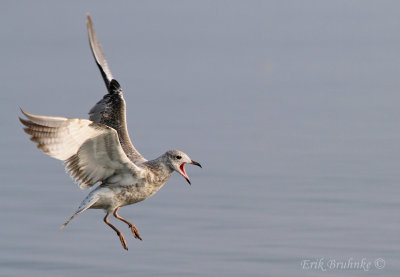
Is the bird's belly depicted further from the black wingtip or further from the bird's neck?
the black wingtip

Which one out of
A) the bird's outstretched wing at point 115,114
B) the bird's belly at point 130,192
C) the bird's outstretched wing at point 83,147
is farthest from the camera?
the bird's outstretched wing at point 115,114

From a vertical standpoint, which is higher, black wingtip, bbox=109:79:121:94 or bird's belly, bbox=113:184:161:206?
black wingtip, bbox=109:79:121:94

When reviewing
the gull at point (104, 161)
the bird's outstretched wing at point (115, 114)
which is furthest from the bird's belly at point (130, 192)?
the bird's outstretched wing at point (115, 114)

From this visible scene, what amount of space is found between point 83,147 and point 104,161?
1.27 ft

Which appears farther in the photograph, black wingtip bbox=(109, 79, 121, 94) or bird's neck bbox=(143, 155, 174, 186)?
black wingtip bbox=(109, 79, 121, 94)

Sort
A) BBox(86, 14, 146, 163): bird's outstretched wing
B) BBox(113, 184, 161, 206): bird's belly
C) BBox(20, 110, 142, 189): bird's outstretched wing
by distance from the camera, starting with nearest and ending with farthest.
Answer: BBox(20, 110, 142, 189): bird's outstretched wing → BBox(113, 184, 161, 206): bird's belly → BBox(86, 14, 146, 163): bird's outstretched wing

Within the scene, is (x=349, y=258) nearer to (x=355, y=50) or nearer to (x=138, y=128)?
(x=138, y=128)

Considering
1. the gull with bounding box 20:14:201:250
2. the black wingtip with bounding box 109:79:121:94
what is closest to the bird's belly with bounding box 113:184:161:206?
the gull with bounding box 20:14:201:250

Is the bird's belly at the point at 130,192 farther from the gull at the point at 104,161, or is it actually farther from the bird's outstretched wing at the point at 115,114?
the bird's outstretched wing at the point at 115,114

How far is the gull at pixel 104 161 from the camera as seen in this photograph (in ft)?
33.0

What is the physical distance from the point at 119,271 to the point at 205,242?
1142 mm

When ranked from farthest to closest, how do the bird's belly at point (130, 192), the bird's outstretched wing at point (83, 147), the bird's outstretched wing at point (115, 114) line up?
the bird's outstretched wing at point (115, 114) → the bird's belly at point (130, 192) → the bird's outstretched wing at point (83, 147)

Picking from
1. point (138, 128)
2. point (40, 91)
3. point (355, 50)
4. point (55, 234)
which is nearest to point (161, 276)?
point (55, 234)

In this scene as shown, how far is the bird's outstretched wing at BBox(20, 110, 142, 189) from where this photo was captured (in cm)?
1002
